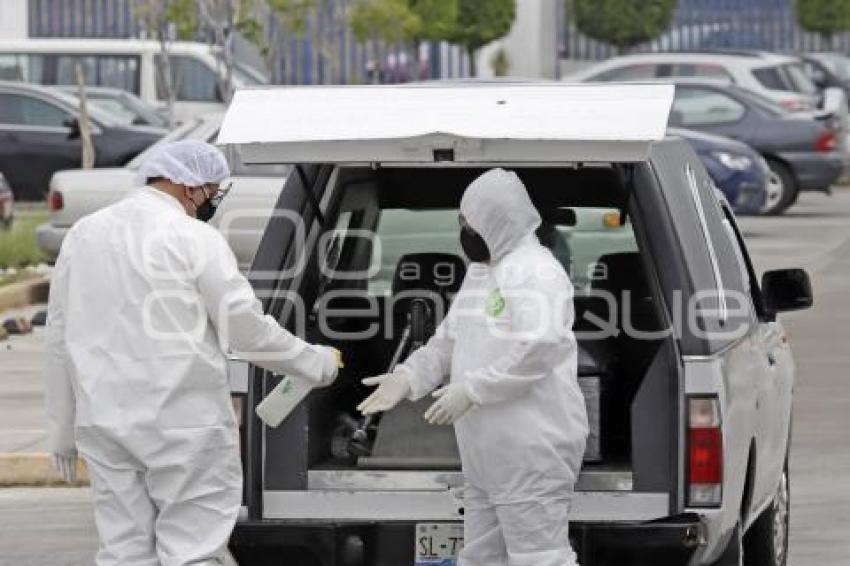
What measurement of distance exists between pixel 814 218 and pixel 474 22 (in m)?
20.3

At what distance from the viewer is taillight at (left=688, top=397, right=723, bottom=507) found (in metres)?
7.46

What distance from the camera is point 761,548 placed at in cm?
890

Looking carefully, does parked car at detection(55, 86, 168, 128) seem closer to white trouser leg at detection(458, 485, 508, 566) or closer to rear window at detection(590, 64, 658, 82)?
rear window at detection(590, 64, 658, 82)

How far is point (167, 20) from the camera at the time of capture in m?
38.4

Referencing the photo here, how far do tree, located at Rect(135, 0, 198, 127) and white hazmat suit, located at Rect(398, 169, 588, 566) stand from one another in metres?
26.7

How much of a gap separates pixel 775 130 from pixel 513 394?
22.8 m

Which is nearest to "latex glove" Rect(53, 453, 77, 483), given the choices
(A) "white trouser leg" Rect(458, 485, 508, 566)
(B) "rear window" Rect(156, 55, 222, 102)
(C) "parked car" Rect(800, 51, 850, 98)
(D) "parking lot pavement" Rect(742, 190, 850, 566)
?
(A) "white trouser leg" Rect(458, 485, 508, 566)

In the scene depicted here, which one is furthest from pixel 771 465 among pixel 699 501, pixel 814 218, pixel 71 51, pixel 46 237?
pixel 71 51

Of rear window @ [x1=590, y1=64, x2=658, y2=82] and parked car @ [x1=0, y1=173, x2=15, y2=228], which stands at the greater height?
parked car @ [x1=0, y1=173, x2=15, y2=228]

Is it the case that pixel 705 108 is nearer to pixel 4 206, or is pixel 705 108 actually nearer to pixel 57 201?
pixel 4 206

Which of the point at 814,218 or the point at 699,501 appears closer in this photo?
the point at 699,501

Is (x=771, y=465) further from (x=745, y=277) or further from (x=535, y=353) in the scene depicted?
(x=535, y=353)

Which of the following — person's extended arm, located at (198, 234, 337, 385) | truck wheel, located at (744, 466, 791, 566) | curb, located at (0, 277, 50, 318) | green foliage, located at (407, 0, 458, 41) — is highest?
person's extended arm, located at (198, 234, 337, 385)

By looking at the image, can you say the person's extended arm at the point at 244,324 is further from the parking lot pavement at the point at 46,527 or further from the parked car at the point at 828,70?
the parked car at the point at 828,70
